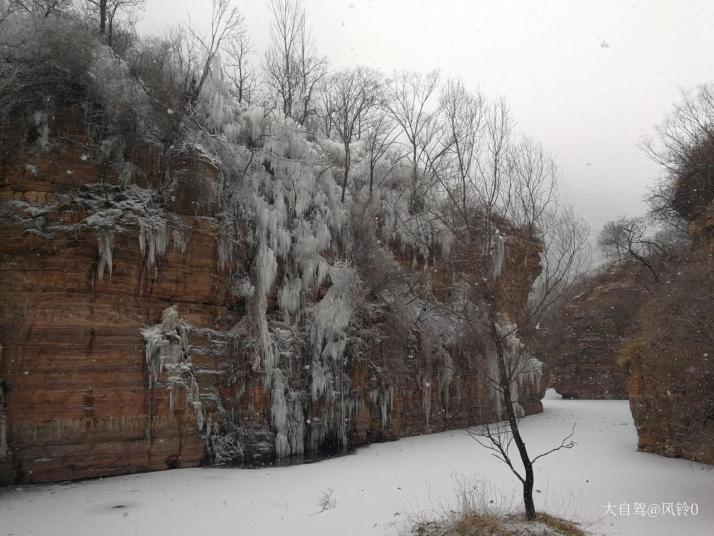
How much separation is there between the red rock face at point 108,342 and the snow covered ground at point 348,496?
2.32 feet

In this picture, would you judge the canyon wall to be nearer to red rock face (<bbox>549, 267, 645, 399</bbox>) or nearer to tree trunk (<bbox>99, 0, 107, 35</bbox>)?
red rock face (<bbox>549, 267, 645, 399</bbox>)

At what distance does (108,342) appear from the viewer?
32.5 ft

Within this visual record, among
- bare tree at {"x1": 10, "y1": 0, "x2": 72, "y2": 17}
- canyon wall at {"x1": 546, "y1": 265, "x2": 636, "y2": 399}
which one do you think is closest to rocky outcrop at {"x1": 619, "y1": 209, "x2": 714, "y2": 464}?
bare tree at {"x1": 10, "y1": 0, "x2": 72, "y2": 17}

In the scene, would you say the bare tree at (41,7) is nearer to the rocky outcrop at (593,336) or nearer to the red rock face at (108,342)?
the red rock face at (108,342)

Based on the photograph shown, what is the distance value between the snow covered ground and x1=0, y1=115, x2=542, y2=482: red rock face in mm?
708

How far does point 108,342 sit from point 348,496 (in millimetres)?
5827

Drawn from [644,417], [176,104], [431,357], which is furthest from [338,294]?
[644,417]

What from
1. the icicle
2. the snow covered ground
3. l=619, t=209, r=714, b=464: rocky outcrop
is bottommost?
the snow covered ground

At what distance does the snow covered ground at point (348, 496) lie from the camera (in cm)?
696

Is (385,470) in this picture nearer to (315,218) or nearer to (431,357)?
(431,357)

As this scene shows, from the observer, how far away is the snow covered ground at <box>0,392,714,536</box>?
6.96m

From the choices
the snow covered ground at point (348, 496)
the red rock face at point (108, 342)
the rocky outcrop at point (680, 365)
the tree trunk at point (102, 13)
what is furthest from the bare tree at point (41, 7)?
the rocky outcrop at point (680, 365)

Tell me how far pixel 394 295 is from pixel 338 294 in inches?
113

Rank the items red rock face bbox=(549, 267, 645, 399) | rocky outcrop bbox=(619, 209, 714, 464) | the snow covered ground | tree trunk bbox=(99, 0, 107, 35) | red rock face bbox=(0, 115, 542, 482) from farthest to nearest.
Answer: red rock face bbox=(549, 267, 645, 399) → tree trunk bbox=(99, 0, 107, 35) → red rock face bbox=(0, 115, 542, 482) → rocky outcrop bbox=(619, 209, 714, 464) → the snow covered ground
